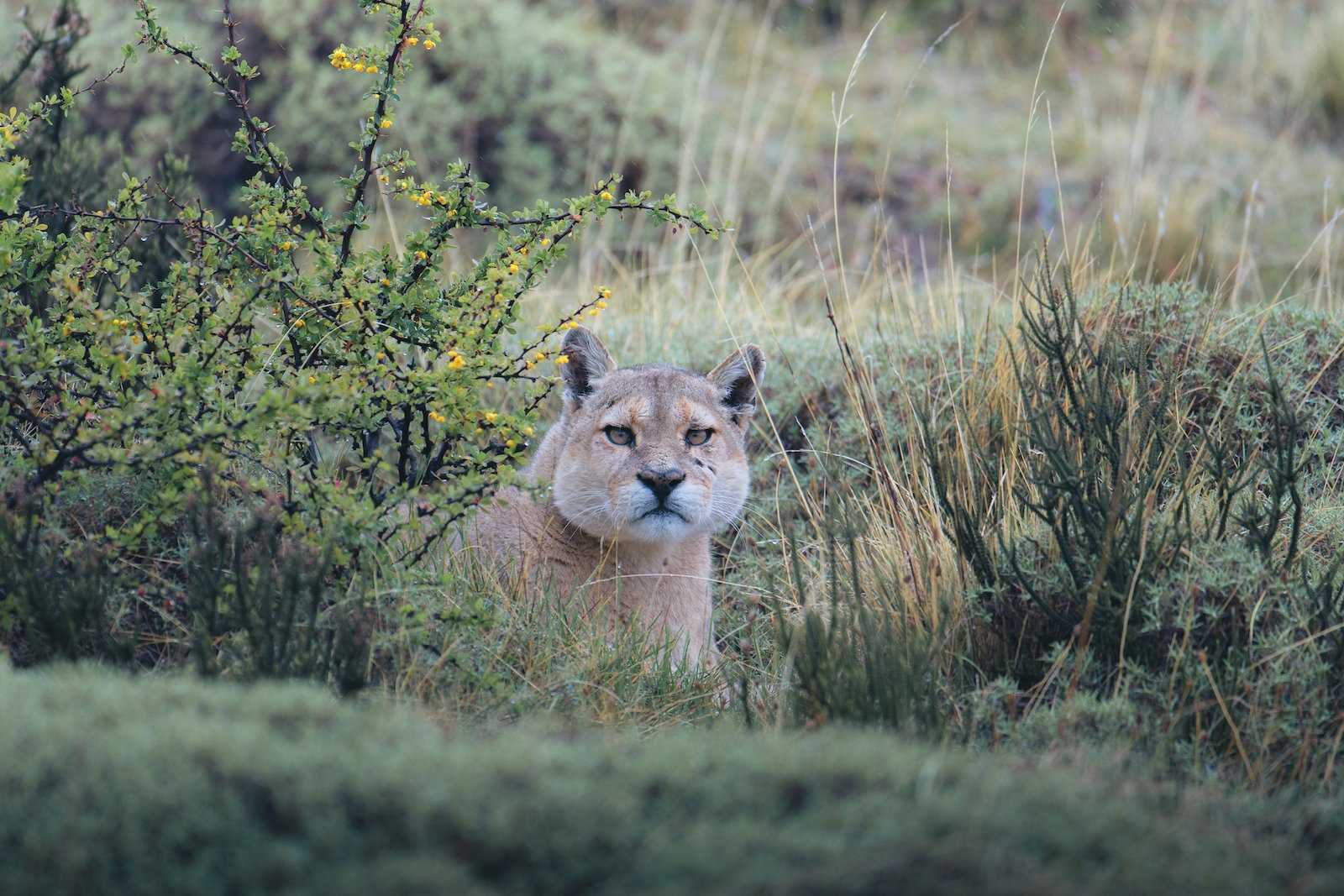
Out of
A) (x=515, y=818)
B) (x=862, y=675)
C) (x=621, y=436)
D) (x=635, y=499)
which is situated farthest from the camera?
(x=621, y=436)

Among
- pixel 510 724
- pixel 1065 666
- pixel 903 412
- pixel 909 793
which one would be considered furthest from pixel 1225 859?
pixel 903 412

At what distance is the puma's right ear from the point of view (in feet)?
19.1

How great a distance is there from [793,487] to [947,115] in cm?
769

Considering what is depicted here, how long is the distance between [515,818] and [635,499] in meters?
2.74

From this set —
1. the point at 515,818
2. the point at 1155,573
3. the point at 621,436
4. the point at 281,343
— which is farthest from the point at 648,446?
the point at 515,818

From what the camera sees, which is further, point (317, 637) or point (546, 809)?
point (317, 637)

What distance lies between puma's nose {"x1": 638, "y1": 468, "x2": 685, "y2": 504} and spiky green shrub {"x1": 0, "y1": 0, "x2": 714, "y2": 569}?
1.99 ft

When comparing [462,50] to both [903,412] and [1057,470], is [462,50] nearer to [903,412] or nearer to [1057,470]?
[903,412]

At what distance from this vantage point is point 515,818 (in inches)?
101

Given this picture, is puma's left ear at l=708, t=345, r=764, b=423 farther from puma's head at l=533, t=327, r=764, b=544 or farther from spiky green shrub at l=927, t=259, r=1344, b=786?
spiky green shrub at l=927, t=259, r=1344, b=786

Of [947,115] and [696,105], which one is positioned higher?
[947,115]

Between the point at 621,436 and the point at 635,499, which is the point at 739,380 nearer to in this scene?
the point at 621,436

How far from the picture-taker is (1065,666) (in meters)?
4.44

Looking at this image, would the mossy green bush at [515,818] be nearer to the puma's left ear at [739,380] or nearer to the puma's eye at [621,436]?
the puma's eye at [621,436]
